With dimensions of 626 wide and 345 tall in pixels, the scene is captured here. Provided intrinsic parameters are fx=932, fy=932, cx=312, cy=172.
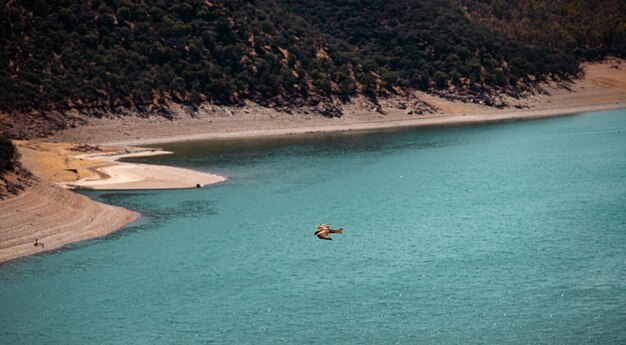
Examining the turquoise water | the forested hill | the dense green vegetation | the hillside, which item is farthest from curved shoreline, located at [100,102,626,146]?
the turquoise water

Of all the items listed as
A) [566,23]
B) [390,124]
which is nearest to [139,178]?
[390,124]

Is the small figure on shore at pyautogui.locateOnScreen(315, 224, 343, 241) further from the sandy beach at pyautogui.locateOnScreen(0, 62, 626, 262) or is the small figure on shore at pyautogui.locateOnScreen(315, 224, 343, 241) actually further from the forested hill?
the forested hill

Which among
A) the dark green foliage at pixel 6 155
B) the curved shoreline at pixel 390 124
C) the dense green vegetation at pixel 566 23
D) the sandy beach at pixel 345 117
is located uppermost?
the dense green vegetation at pixel 566 23

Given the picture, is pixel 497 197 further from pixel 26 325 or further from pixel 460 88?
pixel 460 88

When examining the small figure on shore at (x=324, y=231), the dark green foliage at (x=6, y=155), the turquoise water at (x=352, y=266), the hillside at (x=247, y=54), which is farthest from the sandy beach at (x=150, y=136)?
the small figure on shore at (x=324, y=231)

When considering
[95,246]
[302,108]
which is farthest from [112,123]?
[95,246]

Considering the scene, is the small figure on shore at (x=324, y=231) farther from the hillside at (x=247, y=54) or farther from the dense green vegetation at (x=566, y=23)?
the dense green vegetation at (x=566, y=23)
